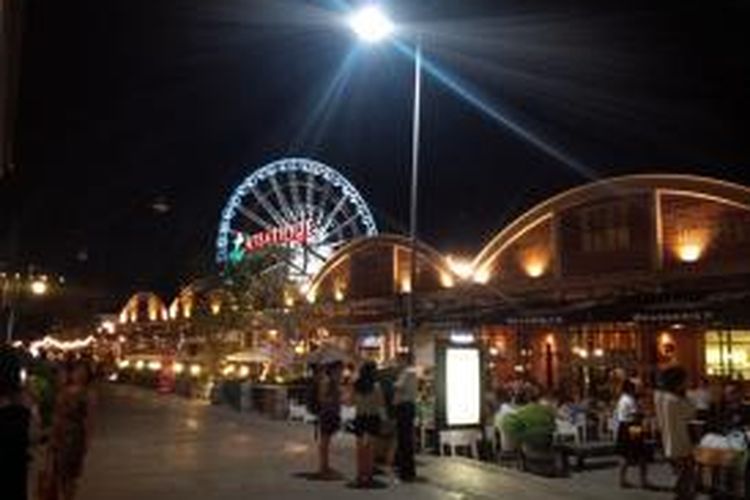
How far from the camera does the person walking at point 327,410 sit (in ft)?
56.1

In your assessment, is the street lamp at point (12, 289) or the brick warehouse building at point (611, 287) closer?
the brick warehouse building at point (611, 287)

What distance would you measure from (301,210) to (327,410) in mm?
38672

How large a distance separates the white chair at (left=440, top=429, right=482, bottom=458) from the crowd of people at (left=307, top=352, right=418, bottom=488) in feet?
6.37

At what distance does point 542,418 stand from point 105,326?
93680 mm

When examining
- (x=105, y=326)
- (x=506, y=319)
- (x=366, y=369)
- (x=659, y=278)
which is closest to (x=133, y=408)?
(x=506, y=319)

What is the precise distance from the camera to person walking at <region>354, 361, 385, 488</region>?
1603 centimetres

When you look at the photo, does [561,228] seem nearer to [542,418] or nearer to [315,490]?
[542,418]

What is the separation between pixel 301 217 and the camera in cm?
5562

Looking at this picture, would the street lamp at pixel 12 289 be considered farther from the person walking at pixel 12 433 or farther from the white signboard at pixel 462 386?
the person walking at pixel 12 433

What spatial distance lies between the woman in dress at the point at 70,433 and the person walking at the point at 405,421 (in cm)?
524

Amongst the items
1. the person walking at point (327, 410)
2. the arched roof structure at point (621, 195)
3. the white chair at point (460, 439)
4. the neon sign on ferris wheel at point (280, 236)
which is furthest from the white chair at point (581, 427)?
the neon sign on ferris wheel at point (280, 236)

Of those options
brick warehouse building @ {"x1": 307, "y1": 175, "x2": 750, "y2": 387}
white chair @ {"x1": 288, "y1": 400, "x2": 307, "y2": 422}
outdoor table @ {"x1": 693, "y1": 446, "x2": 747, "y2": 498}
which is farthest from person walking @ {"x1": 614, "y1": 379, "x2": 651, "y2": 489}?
white chair @ {"x1": 288, "y1": 400, "x2": 307, "y2": 422}

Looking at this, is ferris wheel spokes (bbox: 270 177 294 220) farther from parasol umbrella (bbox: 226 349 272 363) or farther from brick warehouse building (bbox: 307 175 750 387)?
brick warehouse building (bbox: 307 175 750 387)

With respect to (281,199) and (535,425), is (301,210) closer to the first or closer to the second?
(281,199)
